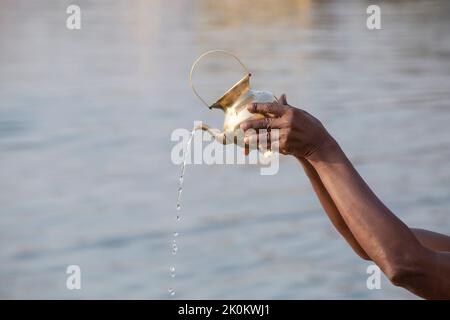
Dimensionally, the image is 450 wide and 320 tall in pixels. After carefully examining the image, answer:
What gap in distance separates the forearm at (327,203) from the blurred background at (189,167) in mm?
2379

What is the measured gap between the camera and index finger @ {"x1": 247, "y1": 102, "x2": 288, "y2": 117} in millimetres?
2578

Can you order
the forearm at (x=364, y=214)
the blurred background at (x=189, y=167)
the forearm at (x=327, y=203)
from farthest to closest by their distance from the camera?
the blurred background at (x=189, y=167)
the forearm at (x=327, y=203)
the forearm at (x=364, y=214)

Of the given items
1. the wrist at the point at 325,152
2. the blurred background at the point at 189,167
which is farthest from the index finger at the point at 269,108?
the blurred background at the point at 189,167

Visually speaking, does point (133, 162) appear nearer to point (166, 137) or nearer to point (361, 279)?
point (166, 137)

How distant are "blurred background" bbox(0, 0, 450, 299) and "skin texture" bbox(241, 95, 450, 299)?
101 inches

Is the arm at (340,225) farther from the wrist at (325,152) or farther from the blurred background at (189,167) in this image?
the blurred background at (189,167)

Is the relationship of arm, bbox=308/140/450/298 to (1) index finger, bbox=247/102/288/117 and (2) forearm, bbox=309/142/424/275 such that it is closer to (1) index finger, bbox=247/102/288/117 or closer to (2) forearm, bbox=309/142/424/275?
(2) forearm, bbox=309/142/424/275

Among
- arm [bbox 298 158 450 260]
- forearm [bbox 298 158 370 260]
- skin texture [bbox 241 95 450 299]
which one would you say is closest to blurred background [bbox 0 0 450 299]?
arm [bbox 298 158 450 260]

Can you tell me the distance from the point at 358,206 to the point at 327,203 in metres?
0.22

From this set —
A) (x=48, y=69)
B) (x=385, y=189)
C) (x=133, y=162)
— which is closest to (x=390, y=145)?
(x=385, y=189)

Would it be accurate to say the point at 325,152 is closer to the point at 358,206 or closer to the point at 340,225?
the point at 358,206

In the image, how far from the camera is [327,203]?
274 centimetres

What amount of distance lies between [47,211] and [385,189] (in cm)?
198

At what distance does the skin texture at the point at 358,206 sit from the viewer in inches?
99.5
